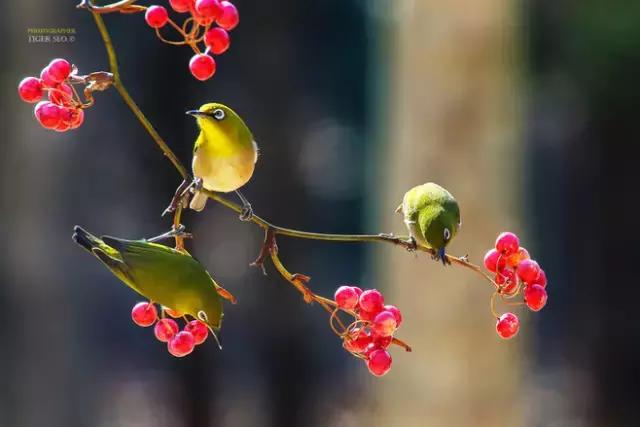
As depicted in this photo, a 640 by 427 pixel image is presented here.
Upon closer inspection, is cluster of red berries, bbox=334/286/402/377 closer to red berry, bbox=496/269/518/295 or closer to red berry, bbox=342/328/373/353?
red berry, bbox=342/328/373/353

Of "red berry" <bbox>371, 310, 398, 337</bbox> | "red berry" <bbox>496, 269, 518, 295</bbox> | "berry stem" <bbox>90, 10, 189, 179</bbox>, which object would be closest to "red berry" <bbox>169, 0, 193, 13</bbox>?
"berry stem" <bbox>90, 10, 189, 179</bbox>

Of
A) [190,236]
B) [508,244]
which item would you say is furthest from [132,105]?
[508,244]

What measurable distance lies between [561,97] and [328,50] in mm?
1746

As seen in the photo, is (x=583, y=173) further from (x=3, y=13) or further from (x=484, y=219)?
(x=3, y=13)

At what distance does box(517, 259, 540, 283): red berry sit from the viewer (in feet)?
5.15

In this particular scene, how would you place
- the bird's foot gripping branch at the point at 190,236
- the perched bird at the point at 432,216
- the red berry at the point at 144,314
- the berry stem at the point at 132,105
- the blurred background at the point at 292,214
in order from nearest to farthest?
1. the berry stem at the point at 132,105
2. the bird's foot gripping branch at the point at 190,236
3. the red berry at the point at 144,314
4. the perched bird at the point at 432,216
5. the blurred background at the point at 292,214

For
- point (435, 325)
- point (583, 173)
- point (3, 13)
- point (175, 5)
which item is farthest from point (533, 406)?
point (175, 5)

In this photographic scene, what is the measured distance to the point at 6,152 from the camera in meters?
6.25

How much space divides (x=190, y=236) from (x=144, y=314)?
26 centimetres

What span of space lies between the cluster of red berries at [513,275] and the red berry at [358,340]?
21 cm

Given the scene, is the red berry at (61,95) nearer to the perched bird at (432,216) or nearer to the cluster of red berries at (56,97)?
the cluster of red berries at (56,97)

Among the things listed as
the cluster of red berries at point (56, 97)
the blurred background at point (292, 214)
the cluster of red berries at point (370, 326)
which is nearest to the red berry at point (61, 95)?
the cluster of red berries at point (56, 97)

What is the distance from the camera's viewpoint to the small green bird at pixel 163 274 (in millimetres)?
1271

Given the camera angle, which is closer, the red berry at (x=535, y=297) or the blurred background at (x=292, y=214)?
the red berry at (x=535, y=297)
